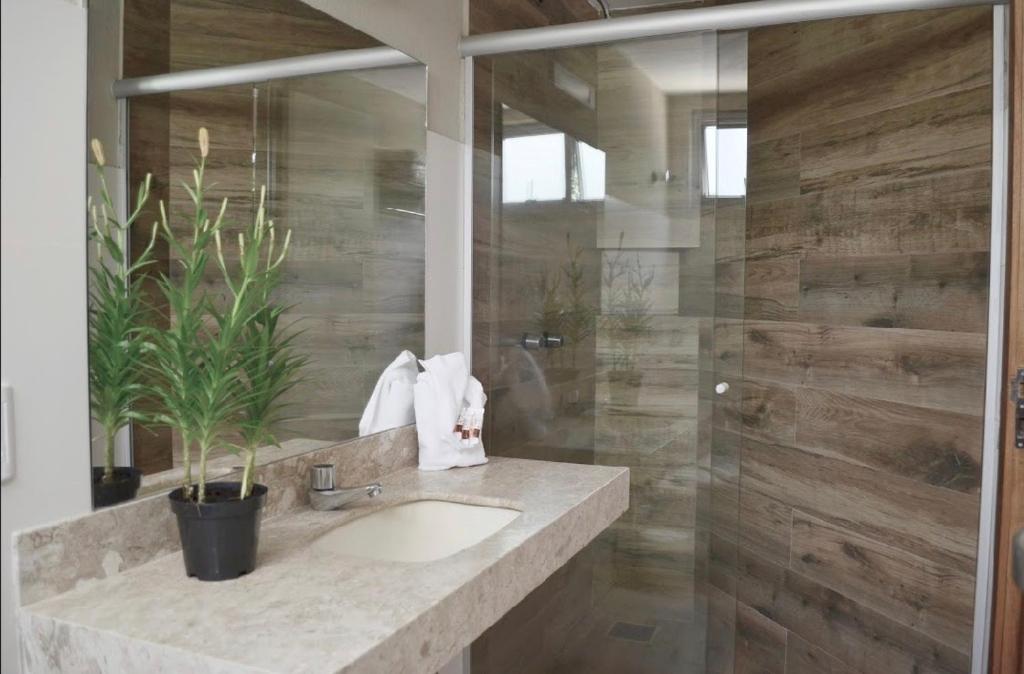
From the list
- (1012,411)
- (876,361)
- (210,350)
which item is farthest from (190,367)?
(876,361)

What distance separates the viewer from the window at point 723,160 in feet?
7.65

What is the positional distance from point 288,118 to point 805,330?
1774mm

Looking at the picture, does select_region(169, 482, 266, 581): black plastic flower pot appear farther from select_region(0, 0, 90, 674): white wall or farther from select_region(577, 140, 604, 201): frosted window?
select_region(577, 140, 604, 201): frosted window

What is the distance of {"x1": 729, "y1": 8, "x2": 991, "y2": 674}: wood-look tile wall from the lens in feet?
7.52

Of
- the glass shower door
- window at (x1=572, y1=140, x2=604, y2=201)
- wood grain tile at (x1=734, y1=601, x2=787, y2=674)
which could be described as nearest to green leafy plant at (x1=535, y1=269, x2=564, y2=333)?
the glass shower door

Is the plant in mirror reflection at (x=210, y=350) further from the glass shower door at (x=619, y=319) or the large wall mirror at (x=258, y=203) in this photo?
the glass shower door at (x=619, y=319)

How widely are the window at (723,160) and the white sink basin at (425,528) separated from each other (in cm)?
112

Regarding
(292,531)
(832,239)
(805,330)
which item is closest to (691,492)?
(805,330)

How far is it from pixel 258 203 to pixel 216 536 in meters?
0.65

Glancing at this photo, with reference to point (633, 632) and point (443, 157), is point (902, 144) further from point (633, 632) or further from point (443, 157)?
point (633, 632)

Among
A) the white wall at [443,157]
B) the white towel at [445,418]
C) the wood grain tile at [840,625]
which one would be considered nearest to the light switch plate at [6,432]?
the white towel at [445,418]

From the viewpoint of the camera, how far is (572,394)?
2473 millimetres

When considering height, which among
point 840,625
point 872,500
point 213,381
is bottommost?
point 840,625

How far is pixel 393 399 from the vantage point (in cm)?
209
